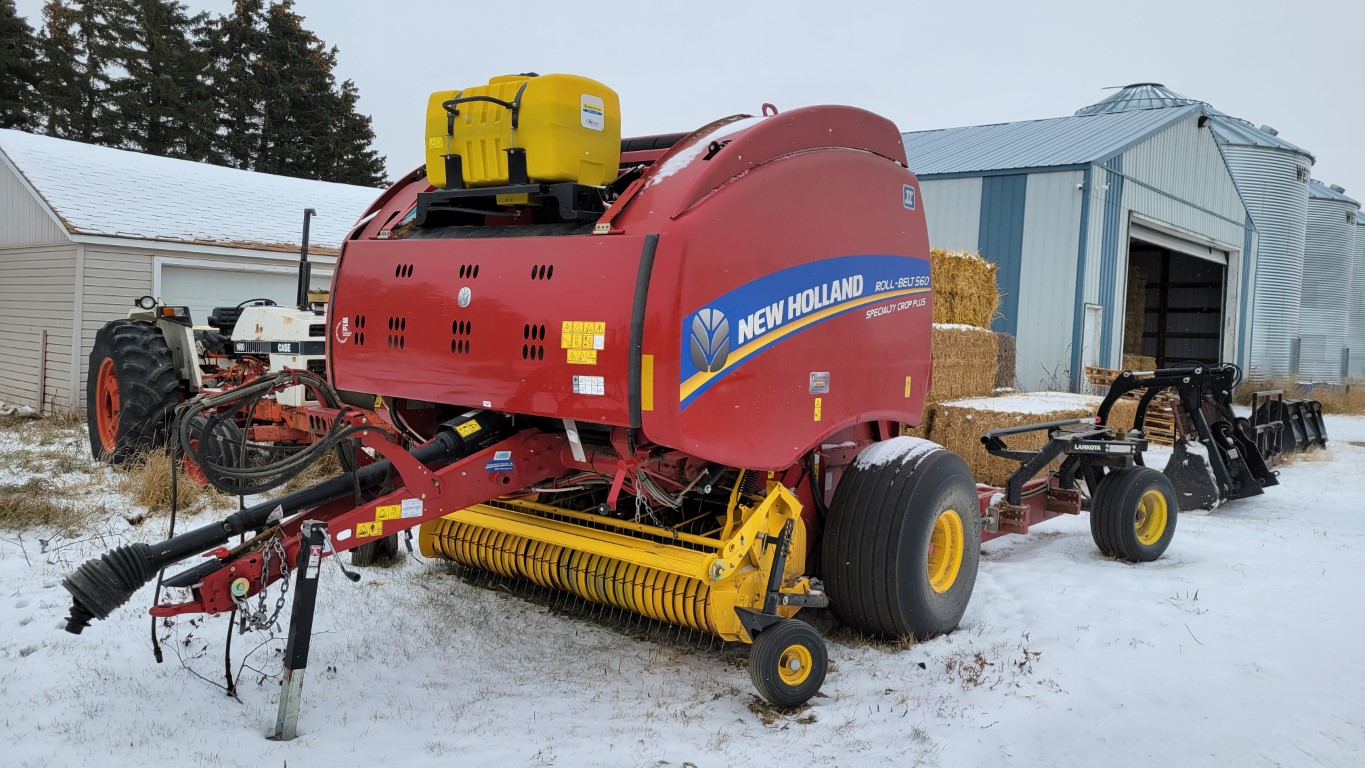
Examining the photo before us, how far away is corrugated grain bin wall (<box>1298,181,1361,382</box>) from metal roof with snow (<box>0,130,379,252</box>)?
22.0 meters

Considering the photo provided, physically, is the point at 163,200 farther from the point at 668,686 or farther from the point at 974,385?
the point at 668,686

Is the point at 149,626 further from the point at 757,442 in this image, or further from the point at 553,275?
the point at 757,442

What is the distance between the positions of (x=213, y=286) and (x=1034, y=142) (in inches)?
485

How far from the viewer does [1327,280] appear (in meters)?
25.0

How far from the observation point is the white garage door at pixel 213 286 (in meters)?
13.2

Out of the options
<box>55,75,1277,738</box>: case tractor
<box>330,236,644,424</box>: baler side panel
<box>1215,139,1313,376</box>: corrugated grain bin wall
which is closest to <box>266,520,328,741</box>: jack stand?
<box>55,75,1277,738</box>: case tractor

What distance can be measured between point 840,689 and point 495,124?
283 cm

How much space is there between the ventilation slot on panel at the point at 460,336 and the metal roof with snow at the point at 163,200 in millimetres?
10130

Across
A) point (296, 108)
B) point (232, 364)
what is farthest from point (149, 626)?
point (296, 108)

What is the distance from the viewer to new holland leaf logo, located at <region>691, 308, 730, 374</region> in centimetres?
385

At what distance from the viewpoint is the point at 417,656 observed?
4.64 meters

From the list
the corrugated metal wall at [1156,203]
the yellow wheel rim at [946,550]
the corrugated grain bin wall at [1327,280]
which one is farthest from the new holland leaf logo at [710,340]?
the corrugated grain bin wall at [1327,280]

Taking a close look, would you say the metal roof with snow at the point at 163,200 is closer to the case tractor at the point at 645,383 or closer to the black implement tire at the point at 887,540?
the case tractor at the point at 645,383

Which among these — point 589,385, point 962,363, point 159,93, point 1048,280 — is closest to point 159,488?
point 589,385
